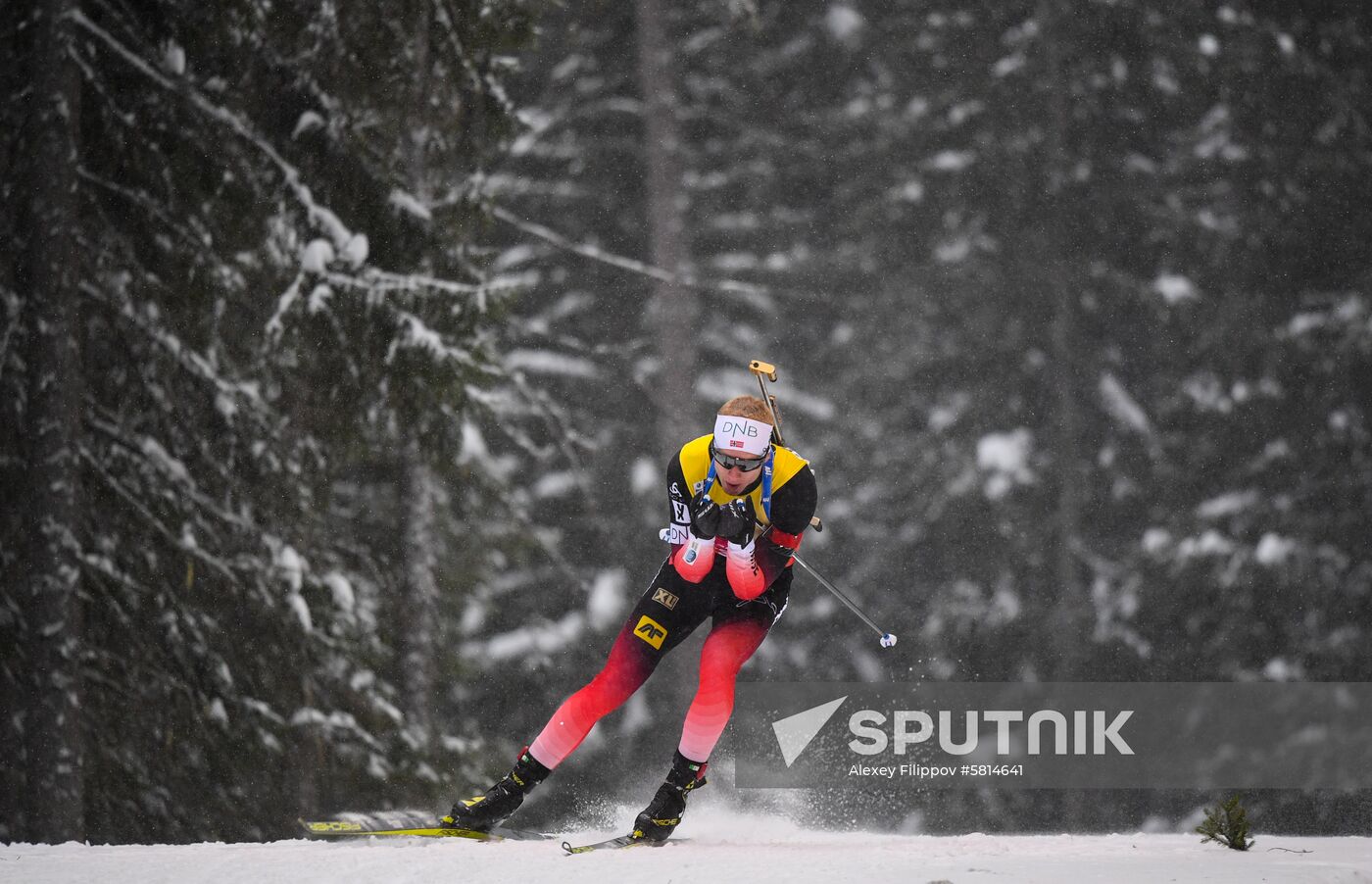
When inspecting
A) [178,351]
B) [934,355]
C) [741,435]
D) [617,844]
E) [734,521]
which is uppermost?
[934,355]

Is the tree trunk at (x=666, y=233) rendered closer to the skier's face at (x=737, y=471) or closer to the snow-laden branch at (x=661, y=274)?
the snow-laden branch at (x=661, y=274)

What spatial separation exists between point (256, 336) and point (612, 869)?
6.53m

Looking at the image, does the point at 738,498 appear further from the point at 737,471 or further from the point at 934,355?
the point at 934,355

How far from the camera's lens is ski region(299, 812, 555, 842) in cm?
627

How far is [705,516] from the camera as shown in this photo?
595 centimetres

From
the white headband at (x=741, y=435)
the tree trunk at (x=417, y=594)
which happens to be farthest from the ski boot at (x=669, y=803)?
the tree trunk at (x=417, y=594)

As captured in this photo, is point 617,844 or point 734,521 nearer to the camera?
point 734,521

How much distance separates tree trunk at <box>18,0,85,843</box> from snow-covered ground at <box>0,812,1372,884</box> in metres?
2.12

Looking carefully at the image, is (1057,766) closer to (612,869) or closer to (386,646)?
(386,646)

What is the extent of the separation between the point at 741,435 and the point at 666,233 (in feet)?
27.8

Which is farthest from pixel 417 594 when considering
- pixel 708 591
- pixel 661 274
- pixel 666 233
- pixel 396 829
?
pixel 708 591

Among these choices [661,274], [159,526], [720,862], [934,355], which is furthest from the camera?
[934,355]

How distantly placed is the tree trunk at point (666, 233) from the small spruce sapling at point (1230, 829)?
312 inches

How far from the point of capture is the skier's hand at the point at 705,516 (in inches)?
234
